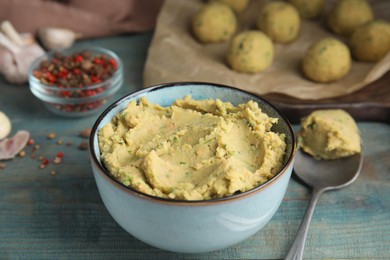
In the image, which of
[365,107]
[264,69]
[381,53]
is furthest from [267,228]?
[381,53]

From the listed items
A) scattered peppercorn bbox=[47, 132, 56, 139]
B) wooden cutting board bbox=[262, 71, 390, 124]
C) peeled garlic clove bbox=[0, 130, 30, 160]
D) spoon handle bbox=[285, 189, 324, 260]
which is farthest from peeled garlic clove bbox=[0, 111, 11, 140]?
spoon handle bbox=[285, 189, 324, 260]

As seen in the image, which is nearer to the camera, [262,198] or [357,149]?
[262,198]

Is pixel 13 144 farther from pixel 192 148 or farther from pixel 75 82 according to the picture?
pixel 192 148

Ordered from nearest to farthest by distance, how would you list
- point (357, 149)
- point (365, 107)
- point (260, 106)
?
point (260, 106)
point (357, 149)
point (365, 107)

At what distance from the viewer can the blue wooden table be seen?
1.27 m

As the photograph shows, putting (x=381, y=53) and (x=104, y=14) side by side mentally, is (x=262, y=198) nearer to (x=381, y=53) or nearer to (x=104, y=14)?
(x=381, y=53)

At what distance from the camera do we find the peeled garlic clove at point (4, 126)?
172 centimetres

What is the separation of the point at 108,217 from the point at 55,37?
1.15 m

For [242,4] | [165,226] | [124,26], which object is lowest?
[124,26]

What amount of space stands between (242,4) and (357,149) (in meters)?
1.11

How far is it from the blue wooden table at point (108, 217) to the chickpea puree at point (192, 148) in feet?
0.81

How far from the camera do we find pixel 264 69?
2.04m

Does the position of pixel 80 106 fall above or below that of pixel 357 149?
below

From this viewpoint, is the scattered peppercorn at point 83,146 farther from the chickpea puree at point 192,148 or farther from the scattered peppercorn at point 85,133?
the chickpea puree at point 192,148
